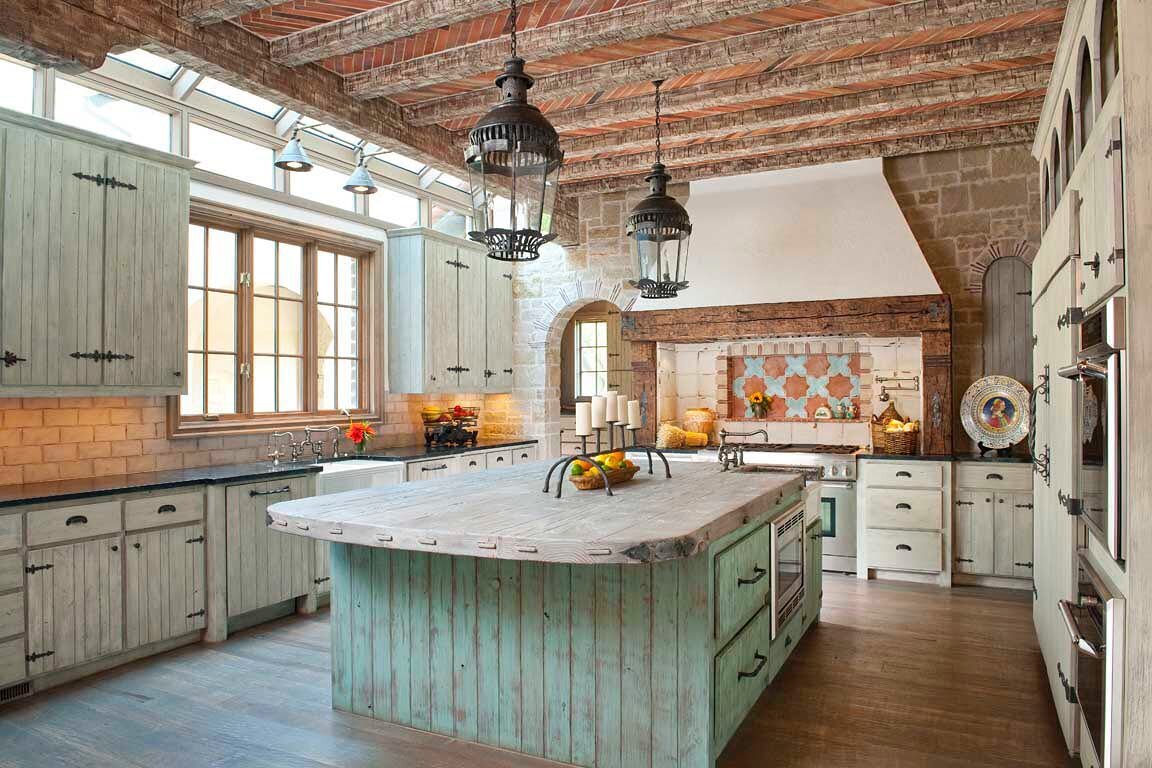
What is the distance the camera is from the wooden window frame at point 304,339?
515cm

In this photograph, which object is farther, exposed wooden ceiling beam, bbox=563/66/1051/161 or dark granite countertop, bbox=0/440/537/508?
exposed wooden ceiling beam, bbox=563/66/1051/161

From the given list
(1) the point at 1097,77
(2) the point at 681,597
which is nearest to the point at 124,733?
(2) the point at 681,597

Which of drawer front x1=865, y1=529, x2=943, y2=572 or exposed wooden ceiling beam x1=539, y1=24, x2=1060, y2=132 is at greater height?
exposed wooden ceiling beam x1=539, y1=24, x2=1060, y2=132

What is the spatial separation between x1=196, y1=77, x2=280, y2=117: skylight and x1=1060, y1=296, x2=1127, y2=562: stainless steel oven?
4.73 m

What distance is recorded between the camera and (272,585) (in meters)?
4.68

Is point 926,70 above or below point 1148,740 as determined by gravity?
above

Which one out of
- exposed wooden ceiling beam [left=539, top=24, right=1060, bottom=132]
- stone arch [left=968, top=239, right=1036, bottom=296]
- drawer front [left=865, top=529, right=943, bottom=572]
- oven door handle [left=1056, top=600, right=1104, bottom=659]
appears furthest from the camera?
stone arch [left=968, top=239, right=1036, bottom=296]

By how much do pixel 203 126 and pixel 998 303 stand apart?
19.8 ft

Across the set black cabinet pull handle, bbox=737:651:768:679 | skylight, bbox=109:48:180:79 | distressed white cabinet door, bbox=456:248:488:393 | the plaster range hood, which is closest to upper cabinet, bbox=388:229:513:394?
distressed white cabinet door, bbox=456:248:488:393

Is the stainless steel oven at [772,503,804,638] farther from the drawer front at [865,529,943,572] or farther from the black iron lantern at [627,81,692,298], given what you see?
the drawer front at [865,529,943,572]

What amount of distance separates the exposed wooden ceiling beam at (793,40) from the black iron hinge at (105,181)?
2.01 meters

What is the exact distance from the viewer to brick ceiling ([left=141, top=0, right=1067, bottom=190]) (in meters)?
3.69

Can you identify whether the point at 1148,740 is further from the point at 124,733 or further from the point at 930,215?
the point at 930,215

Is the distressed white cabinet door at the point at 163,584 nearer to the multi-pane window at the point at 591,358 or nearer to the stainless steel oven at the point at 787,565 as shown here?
the stainless steel oven at the point at 787,565
